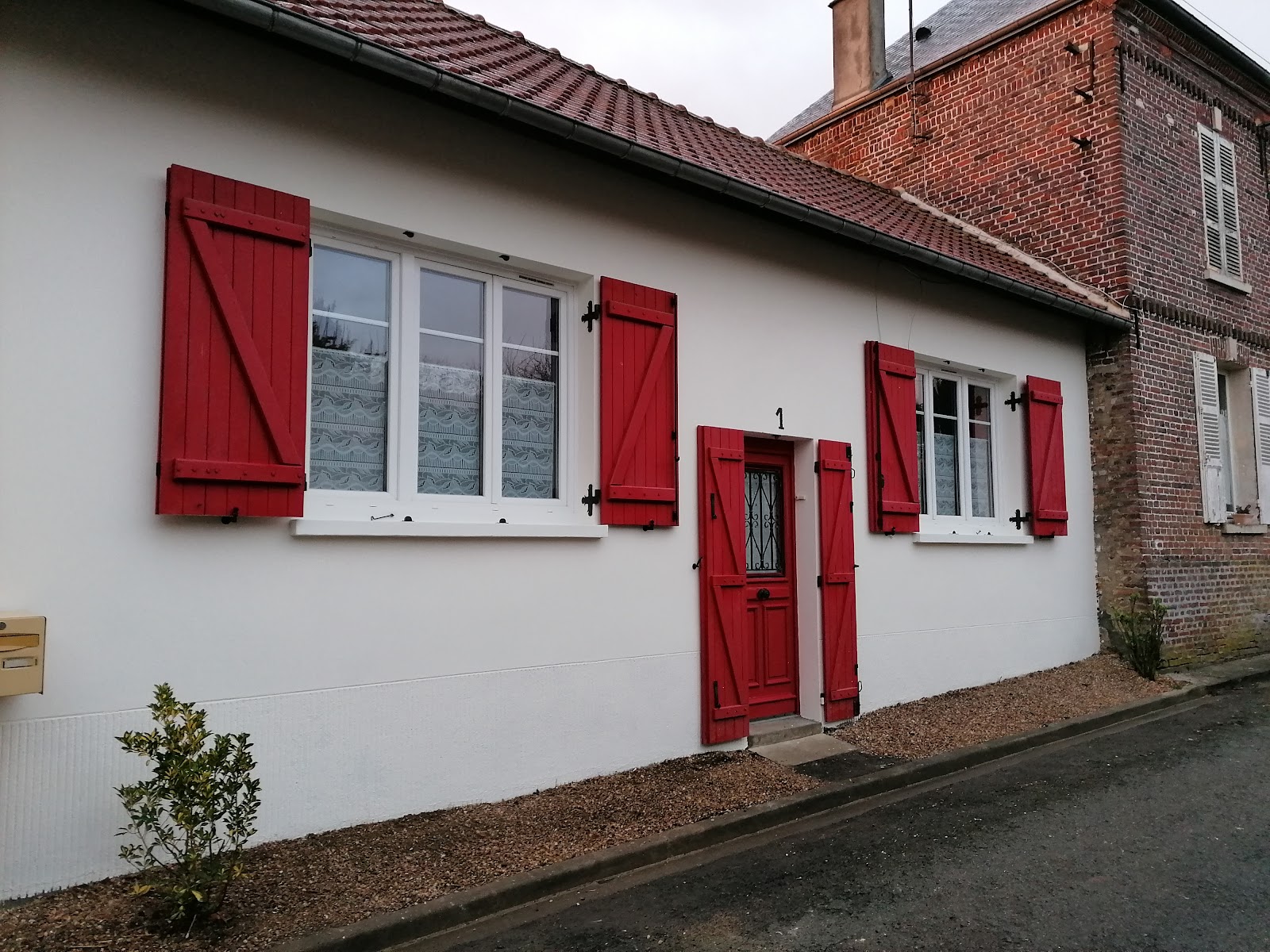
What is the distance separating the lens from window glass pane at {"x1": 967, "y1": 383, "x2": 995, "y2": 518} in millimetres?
8828

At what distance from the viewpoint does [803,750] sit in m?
6.42

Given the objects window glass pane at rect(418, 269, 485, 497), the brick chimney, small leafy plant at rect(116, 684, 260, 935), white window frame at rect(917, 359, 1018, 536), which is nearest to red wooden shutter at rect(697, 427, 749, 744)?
window glass pane at rect(418, 269, 485, 497)

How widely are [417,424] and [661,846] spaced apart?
2611mm

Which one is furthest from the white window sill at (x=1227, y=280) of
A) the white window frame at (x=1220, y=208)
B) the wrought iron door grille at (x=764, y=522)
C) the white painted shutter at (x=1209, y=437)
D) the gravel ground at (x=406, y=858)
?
the gravel ground at (x=406, y=858)

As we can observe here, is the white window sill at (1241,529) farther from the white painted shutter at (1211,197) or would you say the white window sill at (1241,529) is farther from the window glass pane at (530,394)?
the window glass pane at (530,394)

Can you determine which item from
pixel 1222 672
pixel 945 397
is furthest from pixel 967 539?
pixel 1222 672

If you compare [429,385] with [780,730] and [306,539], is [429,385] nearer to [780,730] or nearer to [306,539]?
[306,539]

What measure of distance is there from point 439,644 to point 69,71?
10.6 feet

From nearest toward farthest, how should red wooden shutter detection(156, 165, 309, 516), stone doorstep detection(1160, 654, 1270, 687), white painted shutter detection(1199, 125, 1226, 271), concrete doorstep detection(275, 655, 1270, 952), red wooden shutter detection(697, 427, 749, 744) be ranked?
concrete doorstep detection(275, 655, 1270, 952) < red wooden shutter detection(156, 165, 309, 516) < red wooden shutter detection(697, 427, 749, 744) < stone doorstep detection(1160, 654, 1270, 687) < white painted shutter detection(1199, 125, 1226, 271)

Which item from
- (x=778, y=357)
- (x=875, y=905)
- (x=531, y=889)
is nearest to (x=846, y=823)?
(x=875, y=905)

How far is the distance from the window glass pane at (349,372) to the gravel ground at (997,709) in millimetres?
4093

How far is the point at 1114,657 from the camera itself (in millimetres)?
9398

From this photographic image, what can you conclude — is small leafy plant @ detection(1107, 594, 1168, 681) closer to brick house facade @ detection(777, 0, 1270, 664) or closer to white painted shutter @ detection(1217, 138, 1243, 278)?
brick house facade @ detection(777, 0, 1270, 664)

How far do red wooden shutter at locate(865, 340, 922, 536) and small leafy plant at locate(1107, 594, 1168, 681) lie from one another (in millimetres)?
3193
